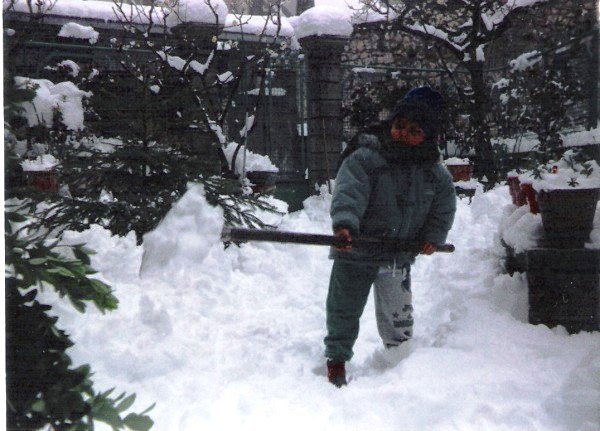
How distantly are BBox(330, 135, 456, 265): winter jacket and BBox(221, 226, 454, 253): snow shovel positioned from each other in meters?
0.05

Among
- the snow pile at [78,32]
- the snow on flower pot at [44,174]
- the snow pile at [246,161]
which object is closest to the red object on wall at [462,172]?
the snow pile at [246,161]

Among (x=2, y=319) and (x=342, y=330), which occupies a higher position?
(x=2, y=319)

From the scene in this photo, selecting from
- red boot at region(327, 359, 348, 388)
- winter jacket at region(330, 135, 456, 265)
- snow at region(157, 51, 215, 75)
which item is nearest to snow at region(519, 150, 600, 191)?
winter jacket at region(330, 135, 456, 265)

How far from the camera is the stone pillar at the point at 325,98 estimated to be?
17.5 ft

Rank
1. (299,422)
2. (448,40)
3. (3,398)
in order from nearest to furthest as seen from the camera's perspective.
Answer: (3,398), (299,422), (448,40)

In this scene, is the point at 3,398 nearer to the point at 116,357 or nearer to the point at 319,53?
the point at 116,357

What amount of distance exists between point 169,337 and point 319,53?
3.77 m

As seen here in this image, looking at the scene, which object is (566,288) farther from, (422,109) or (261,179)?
(261,179)

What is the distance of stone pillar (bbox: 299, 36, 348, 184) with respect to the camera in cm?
535

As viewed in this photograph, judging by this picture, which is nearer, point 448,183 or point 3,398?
point 3,398

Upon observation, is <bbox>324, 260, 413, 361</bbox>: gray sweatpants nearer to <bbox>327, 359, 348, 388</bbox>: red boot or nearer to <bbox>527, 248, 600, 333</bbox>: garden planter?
<bbox>327, 359, 348, 388</bbox>: red boot

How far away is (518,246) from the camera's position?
2.56m

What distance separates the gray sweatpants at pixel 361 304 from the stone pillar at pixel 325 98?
2.98 m

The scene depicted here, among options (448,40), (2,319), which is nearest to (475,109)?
(448,40)
